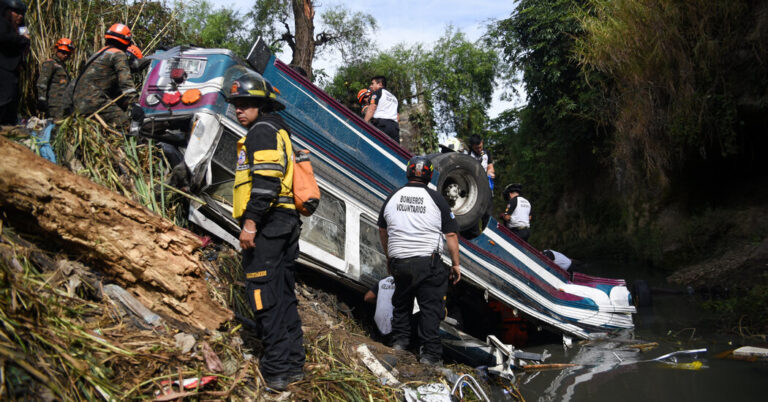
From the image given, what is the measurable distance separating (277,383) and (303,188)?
43.9 inches

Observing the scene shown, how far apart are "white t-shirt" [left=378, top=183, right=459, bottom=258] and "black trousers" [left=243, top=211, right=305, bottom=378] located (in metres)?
1.08

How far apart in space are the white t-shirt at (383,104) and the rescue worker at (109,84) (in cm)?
270

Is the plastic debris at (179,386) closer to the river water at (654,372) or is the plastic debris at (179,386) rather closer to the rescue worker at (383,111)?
the river water at (654,372)

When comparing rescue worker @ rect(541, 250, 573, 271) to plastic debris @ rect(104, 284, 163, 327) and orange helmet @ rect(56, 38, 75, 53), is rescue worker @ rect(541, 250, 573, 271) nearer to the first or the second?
plastic debris @ rect(104, 284, 163, 327)

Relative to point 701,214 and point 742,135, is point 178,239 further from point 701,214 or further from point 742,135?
point 701,214

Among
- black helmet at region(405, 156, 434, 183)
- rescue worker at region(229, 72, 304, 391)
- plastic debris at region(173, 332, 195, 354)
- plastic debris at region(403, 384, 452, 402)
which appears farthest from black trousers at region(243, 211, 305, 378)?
black helmet at region(405, 156, 434, 183)

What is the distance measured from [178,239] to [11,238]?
0.83 m

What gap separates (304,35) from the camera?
11.8 metres

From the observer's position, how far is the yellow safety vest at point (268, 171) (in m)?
2.96

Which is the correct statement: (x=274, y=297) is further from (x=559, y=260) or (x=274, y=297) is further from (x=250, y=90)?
(x=559, y=260)

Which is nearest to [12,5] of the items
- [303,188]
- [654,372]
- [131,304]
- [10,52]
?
[10,52]

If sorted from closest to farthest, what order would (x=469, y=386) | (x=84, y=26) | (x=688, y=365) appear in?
(x=469, y=386) < (x=688, y=365) < (x=84, y=26)

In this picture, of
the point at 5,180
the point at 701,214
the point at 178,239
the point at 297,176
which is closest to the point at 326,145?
the point at 297,176

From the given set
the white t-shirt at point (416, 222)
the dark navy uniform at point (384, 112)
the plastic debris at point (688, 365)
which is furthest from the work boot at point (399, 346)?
the dark navy uniform at point (384, 112)
